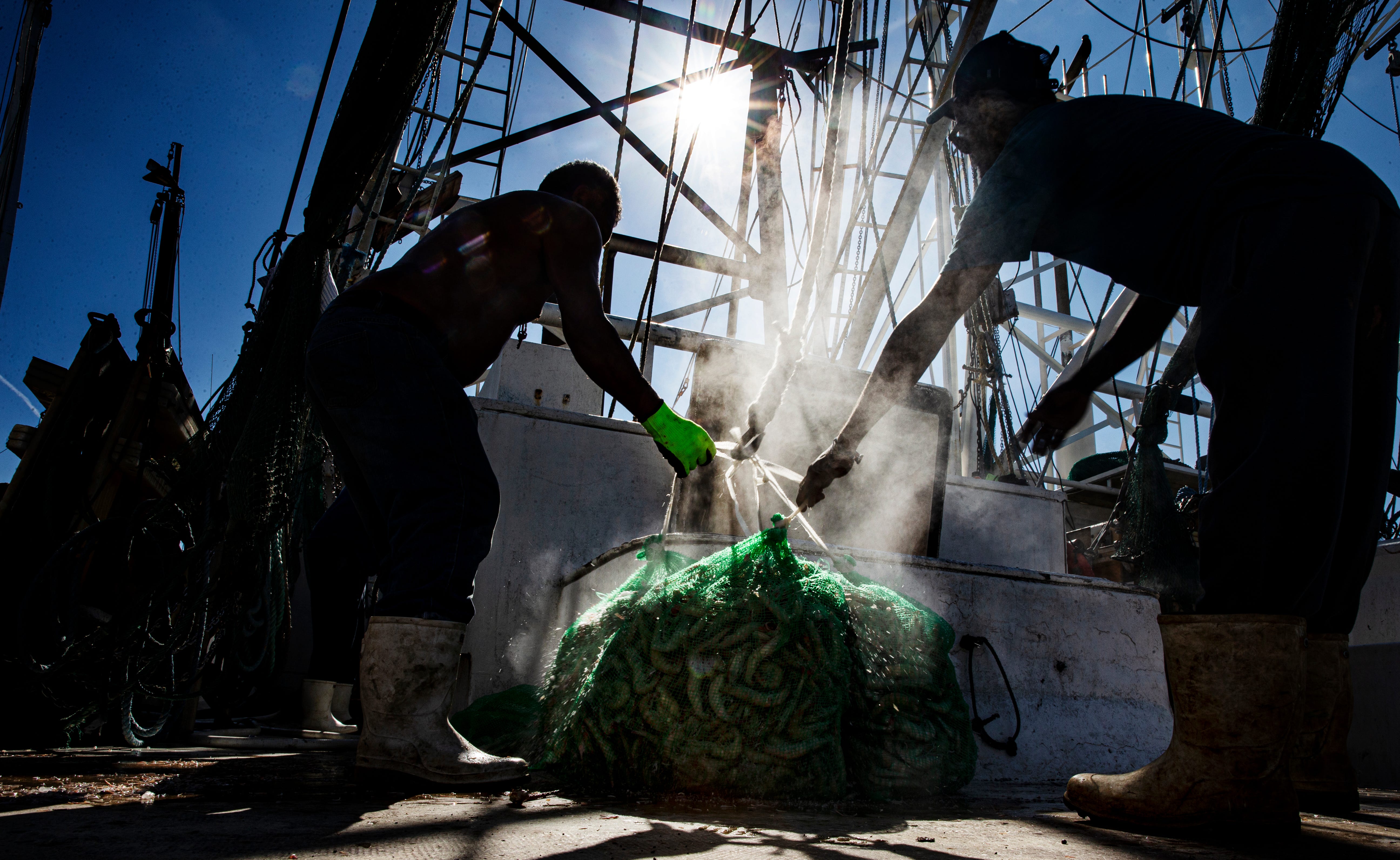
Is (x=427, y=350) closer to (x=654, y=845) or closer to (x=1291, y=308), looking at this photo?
(x=654, y=845)

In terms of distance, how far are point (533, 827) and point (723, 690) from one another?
1.96ft

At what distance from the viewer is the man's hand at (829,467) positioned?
2.06 m

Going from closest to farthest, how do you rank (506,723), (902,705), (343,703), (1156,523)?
(902,705) → (506,723) → (1156,523) → (343,703)

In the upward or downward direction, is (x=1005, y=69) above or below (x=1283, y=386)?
above

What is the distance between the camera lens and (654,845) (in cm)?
111

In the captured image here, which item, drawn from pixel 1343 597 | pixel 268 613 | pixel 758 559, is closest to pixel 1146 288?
pixel 1343 597

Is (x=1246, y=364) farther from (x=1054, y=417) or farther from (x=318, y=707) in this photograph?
(x=318, y=707)

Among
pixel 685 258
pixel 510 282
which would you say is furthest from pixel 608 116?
pixel 510 282

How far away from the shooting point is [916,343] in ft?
6.15

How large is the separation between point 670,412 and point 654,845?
3.96 ft

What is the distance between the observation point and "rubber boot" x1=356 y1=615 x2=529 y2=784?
5.44ft

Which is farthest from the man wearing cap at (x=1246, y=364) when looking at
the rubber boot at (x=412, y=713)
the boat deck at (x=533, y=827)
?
the rubber boot at (x=412, y=713)

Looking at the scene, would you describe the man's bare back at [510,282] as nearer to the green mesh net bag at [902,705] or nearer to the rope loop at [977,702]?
the green mesh net bag at [902,705]

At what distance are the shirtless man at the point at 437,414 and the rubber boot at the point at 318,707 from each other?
2.01 meters
